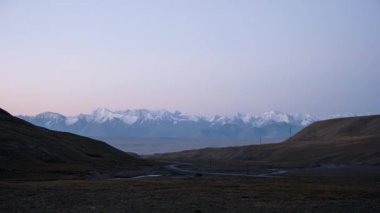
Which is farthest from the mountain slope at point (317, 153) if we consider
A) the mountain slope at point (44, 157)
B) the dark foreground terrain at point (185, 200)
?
the dark foreground terrain at point (185, 200)

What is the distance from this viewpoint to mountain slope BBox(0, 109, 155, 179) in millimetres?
82662

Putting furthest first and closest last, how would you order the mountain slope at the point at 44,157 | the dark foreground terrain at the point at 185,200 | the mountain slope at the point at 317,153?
the mountain slope at the point at 317,153 < the mountain slope at the point at 44,157 < the dark foreground terrain at the point at 185,200

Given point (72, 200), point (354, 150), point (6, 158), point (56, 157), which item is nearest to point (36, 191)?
point (72, 200)

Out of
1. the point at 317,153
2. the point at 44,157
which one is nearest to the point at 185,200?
the point at 44,157

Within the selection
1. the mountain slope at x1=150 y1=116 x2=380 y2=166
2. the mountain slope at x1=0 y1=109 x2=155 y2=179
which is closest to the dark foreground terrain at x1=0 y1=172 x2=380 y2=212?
the mountain slope at x1=0 y1=109 x2=155 y2=179

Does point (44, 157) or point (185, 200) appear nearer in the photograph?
point (185, 200)

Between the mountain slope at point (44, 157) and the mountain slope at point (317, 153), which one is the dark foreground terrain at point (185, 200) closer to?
A: the mountain slope at point (44, 157)

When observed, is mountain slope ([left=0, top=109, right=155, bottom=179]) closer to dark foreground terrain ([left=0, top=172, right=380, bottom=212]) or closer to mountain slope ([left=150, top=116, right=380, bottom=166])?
dark foreground terrain ([left=0, top=172, right=380, bottom=212])

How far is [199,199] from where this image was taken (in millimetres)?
40125

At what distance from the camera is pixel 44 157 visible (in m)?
98.8

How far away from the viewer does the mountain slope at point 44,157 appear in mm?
82662

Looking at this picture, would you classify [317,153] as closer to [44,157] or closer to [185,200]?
[44,157]

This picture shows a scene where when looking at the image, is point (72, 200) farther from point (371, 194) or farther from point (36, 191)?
point (371, 194)

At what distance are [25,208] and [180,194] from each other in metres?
12.1
